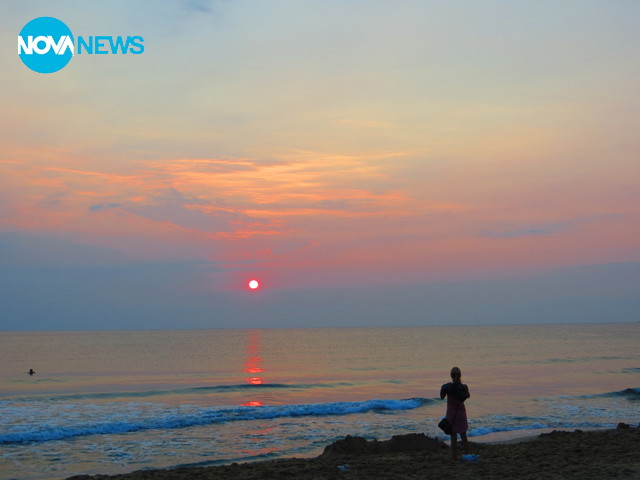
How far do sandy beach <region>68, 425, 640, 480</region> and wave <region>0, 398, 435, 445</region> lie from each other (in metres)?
8.66

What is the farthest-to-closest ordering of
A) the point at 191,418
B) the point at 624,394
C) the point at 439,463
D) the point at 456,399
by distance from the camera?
the point at 624,394 → the point at 191,418 → the point at 439,463 → the point at 456,399

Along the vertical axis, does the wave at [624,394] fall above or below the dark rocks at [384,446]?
below

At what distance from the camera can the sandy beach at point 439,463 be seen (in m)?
12.3

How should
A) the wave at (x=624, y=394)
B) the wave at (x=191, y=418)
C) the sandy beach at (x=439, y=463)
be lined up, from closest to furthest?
the sandy beach at (x=439, y=463) → the wave at (x=191, y=418) → the wave at (x=624, y=394)

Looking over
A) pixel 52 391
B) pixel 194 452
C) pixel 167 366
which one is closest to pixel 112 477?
pixel 194 452

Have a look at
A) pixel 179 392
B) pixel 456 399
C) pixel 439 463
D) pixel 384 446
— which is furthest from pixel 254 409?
pixel 456 399

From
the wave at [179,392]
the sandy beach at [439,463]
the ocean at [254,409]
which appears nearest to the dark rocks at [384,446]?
the sandy beach at [439,463]

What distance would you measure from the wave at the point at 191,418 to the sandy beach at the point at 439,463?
866 cm

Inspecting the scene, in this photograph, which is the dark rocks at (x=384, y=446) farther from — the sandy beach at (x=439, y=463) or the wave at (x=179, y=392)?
the wave at (x=179, y=392)

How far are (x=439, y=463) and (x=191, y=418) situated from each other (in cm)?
1453

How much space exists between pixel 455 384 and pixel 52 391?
114 ft

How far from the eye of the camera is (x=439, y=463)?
44.7 ft

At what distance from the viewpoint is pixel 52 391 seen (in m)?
39.3

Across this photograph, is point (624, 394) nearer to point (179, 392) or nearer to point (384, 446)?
point (384, 446)
